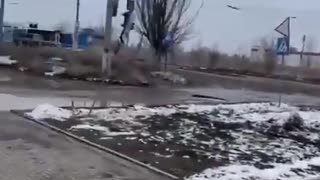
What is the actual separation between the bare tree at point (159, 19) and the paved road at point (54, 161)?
100 feet

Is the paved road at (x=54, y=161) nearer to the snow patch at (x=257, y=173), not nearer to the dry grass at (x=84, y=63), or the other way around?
the snow patch at (x=257, y=173)

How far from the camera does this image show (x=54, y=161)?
978cm

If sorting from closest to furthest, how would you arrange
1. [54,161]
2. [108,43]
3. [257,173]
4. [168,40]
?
[257,173], [54,161], [108,43], [168,40]

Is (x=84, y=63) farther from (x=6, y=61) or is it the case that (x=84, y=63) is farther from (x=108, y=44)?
(x=6, y=61)

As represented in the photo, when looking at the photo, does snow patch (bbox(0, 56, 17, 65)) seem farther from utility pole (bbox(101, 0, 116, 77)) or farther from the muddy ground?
the muddy ground

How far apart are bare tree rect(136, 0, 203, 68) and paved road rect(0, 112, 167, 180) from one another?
30.5m

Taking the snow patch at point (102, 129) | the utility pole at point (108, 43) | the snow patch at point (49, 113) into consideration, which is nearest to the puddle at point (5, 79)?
the utility pole at point (108, 43)

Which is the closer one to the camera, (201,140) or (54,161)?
(54,161)

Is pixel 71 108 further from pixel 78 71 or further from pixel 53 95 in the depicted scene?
pixel 78 71

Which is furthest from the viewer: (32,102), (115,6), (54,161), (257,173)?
(115,6)

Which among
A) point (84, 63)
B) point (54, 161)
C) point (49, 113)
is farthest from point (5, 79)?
point (54, 161)

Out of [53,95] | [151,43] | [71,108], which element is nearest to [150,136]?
[71,108]

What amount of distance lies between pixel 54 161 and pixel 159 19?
33428 millimetres

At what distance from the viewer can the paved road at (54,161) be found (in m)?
8.82
